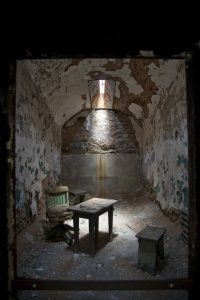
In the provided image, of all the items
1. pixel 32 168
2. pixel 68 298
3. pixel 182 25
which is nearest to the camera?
pixel 182 25

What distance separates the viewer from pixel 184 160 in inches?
182

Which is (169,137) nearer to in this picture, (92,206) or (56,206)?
(92,206)

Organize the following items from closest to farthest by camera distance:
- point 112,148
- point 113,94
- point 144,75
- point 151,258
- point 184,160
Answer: point 151,258
point 184,160
point 144,75
point 113,94
point 112,148

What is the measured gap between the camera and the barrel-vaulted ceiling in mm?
5262

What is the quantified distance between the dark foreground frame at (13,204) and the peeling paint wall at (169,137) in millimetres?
2795

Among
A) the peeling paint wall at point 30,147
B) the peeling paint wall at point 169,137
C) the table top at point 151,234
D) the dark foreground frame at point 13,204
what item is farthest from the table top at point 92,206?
the dark foreground frame at point 13,204

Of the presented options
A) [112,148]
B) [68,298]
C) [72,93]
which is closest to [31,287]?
[68,298]

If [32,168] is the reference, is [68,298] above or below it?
below

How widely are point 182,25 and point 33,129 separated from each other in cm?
423

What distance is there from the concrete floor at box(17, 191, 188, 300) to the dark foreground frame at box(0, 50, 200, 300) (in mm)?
1327

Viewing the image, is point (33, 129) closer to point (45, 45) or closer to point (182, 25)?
point (45, 45)

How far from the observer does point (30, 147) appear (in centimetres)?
536

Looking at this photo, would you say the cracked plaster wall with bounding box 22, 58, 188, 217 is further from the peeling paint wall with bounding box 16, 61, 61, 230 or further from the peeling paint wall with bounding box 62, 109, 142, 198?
the peeling paint wall with bounding box 62, 109, 142, 198

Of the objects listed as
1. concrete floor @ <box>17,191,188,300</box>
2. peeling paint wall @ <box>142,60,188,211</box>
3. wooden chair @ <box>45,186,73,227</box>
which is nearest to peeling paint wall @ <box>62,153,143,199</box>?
peeling paint wall @ <box>142,60,188,211</box>
